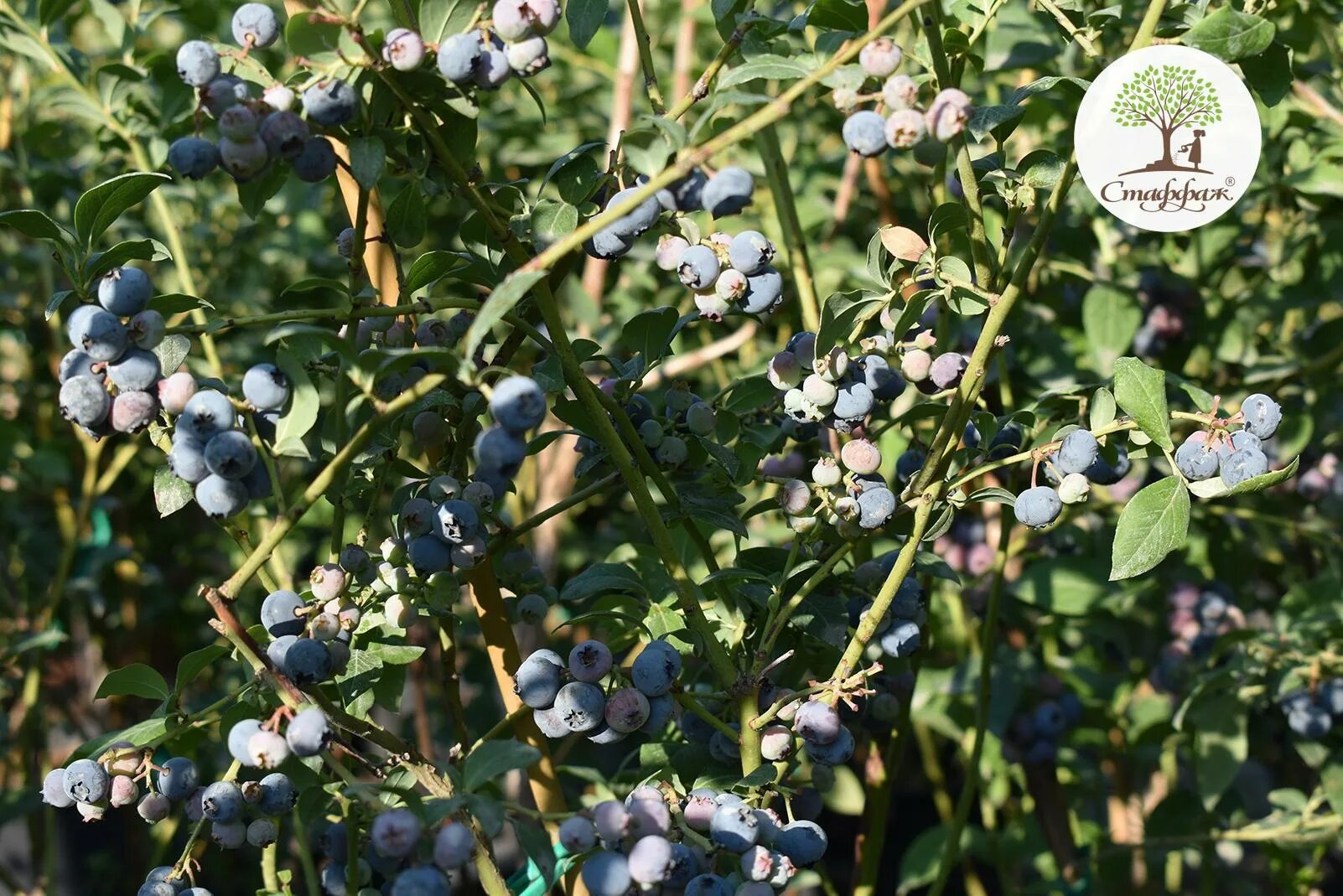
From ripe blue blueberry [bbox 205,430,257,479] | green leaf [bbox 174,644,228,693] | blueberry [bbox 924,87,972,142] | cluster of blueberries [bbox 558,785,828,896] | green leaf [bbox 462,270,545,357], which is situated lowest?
cluster of blueberries [bbox 558,785,828,896]

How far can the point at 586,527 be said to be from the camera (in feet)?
7.54

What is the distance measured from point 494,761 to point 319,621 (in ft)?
0.57

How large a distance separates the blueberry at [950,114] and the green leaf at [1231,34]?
0.18 m

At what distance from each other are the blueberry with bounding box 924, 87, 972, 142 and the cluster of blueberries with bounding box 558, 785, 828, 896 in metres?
0.40

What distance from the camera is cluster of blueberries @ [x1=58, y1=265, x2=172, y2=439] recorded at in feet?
2.21

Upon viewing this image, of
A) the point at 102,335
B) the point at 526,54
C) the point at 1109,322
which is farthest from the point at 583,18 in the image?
the point at 1109,322

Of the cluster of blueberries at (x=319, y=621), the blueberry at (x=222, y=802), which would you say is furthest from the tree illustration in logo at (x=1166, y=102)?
the blueberry at (x=222, y=802)

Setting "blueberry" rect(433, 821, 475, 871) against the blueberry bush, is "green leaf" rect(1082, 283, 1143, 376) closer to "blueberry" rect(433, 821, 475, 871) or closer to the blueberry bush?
the blueberry bush

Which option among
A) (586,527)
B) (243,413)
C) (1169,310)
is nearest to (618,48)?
(586,527)

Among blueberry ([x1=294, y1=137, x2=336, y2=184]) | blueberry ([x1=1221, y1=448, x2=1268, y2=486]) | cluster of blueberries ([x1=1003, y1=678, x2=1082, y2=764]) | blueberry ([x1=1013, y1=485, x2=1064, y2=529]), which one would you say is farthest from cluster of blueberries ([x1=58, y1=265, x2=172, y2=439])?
cluster of blueberries ([x1=1003, y1=678, x2=1082, y2=764])

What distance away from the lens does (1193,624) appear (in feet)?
5.00

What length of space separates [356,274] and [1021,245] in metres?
0.95

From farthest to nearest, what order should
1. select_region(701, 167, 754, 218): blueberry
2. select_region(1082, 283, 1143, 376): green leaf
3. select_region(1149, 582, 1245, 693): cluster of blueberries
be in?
select_region(1149, 582, 1245, 693): cluster of blueberries < select_region(1082, 283, 1143, 376): green leaf < select_region(701, 167, 754, 218): blueberry

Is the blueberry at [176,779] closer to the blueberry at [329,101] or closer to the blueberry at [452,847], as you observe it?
the blueberry at [452,847]
